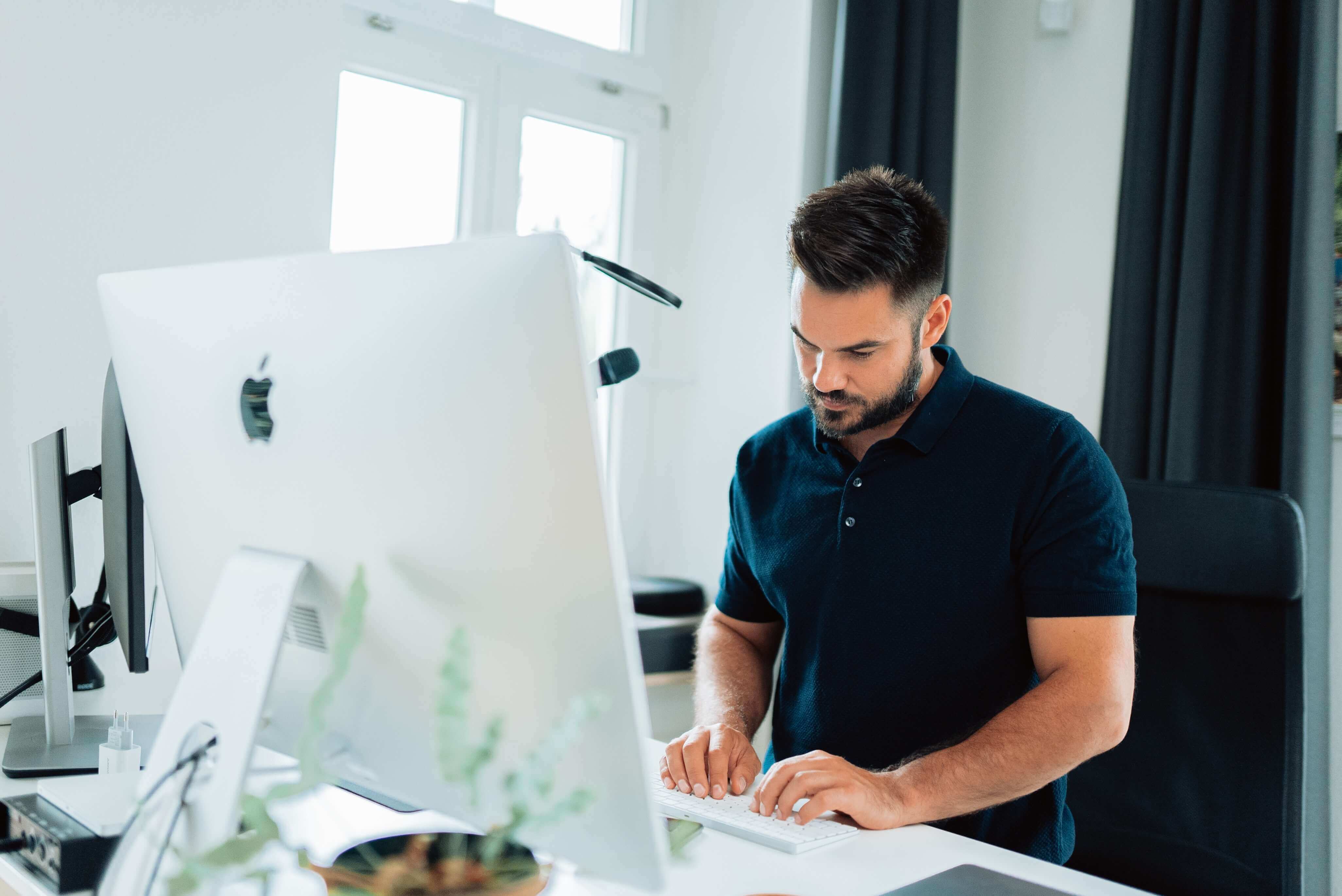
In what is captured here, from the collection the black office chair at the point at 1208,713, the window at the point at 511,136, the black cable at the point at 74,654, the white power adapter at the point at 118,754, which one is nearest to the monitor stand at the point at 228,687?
the white power adapter at the point at 118,754

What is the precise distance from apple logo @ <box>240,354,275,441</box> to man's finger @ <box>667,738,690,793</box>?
61cm

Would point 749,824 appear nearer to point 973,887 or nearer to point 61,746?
point 973,887

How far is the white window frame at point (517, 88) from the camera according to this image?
91.7 inches

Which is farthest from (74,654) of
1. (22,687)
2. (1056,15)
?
(1056,15)

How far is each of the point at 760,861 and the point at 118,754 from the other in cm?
65

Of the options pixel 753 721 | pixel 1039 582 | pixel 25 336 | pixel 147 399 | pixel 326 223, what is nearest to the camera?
pixel 147 399

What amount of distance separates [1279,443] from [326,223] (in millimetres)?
1684

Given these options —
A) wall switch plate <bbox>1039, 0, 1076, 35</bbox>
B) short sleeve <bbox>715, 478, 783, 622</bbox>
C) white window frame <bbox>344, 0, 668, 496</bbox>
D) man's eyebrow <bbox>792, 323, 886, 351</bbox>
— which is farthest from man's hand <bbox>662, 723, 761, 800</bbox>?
wall switch plate <bbox>1039, 0, 1076, 35</bbox>

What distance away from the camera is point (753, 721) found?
1534 mm

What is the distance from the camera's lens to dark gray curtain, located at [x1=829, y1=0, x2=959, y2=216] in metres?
2.41

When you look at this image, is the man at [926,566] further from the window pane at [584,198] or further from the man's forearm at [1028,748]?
the window pane at [584,198]

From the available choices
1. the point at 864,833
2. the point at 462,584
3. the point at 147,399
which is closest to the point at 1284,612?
the point at 864,833

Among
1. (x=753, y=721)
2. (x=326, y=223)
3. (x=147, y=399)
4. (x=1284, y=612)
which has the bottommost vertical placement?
(x=753, y=721)

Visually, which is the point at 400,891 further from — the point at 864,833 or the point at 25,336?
the point at 25,336
